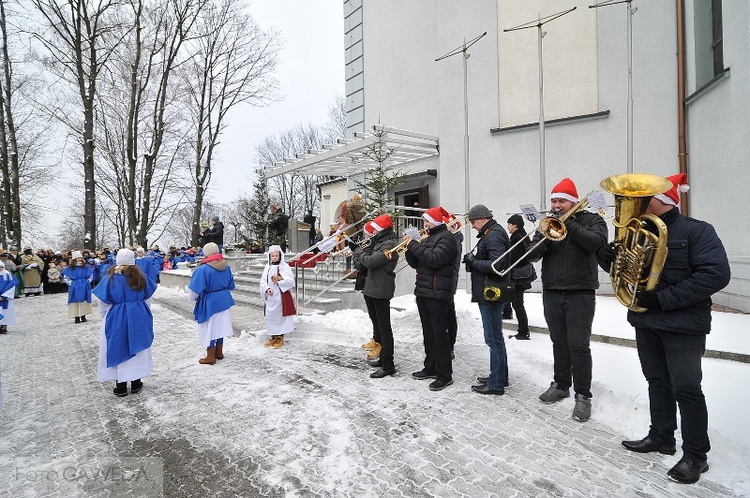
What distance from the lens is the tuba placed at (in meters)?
2.83

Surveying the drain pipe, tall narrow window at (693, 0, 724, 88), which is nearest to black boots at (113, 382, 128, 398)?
the drain pipe

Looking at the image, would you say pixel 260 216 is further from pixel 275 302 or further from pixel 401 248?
pixel 401 248

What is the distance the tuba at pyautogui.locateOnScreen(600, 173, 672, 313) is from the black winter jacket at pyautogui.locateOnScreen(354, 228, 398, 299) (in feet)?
8.94

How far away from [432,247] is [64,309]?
46.3 ft

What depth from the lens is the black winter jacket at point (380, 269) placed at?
5246 millimetres

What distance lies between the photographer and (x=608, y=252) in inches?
130

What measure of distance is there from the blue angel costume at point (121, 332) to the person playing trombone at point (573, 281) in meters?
4.51

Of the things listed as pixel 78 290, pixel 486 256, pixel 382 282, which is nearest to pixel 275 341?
pixel 382 282

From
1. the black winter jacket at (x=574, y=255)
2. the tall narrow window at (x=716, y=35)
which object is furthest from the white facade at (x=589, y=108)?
the black winter jacket at (x=574, y=255)

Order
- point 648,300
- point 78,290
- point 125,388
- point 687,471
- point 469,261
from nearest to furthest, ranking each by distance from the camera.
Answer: point 687,471, point 648,300, point 469,261, point 125,388, point 78,290

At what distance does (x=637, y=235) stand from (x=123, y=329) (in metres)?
5.32

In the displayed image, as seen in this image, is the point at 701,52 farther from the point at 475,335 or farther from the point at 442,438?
the point at 442,438

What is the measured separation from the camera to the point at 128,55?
21141 mm

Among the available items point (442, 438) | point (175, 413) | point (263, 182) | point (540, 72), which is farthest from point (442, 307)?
point (263, 182)
